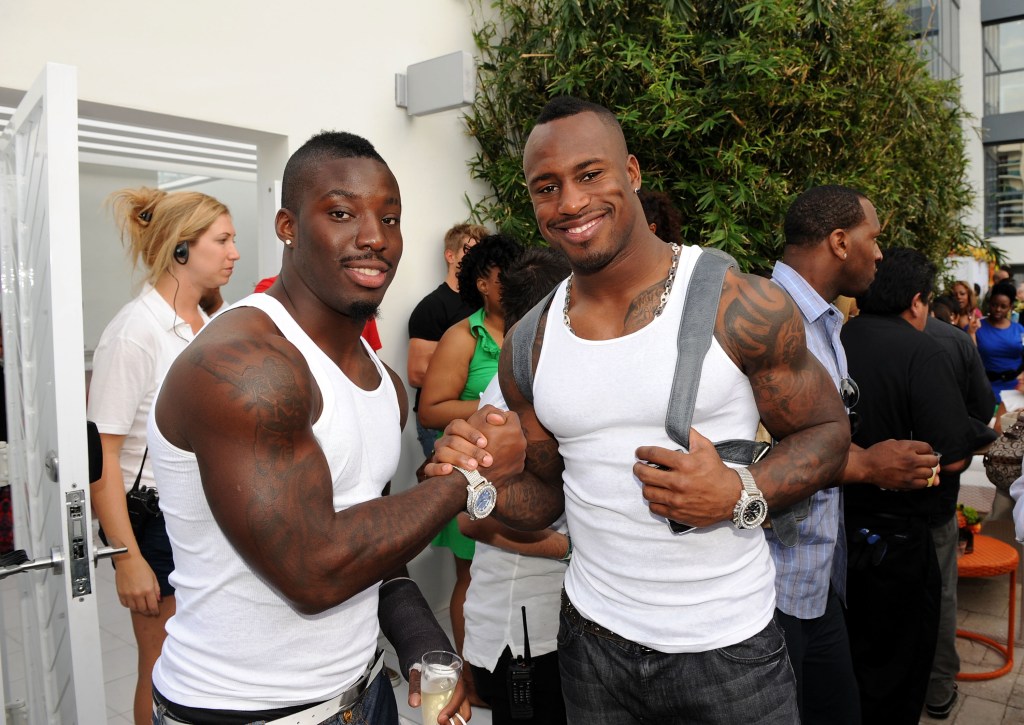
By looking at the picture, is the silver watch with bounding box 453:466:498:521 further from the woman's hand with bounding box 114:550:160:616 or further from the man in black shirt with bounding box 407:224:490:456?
the man in black shirt with bounding box 407:224:490:456

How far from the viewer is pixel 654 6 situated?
16.0 feet

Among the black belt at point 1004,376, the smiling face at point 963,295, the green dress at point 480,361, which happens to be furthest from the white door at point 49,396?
the smiling face at point 963,295

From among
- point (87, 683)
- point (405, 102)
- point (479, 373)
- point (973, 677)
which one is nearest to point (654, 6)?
point (405, 102)

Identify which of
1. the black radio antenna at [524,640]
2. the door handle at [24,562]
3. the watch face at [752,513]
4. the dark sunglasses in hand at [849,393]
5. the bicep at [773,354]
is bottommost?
the black radio antenna at [524,640]

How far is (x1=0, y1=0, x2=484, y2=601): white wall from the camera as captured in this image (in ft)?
10.5

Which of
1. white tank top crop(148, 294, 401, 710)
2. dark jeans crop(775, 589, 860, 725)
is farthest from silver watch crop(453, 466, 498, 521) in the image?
dark jeans crop(775, 589, 860, 725)

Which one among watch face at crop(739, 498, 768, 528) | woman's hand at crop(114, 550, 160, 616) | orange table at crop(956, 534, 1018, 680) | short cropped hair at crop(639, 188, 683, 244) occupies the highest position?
short cropped hair at crop(639, 188, 683, 244)

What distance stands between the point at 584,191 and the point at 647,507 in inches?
30.3

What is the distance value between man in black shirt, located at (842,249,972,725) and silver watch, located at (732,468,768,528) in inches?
67.0

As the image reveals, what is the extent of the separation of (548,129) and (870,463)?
144cm

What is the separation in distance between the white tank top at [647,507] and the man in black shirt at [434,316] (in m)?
2.63

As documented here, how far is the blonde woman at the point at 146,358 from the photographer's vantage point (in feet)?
8.63

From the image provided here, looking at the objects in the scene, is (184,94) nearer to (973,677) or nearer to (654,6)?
(654,6)

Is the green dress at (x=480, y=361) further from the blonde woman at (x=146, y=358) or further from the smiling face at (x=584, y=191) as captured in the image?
the smiling face at (x=584, y=191)
